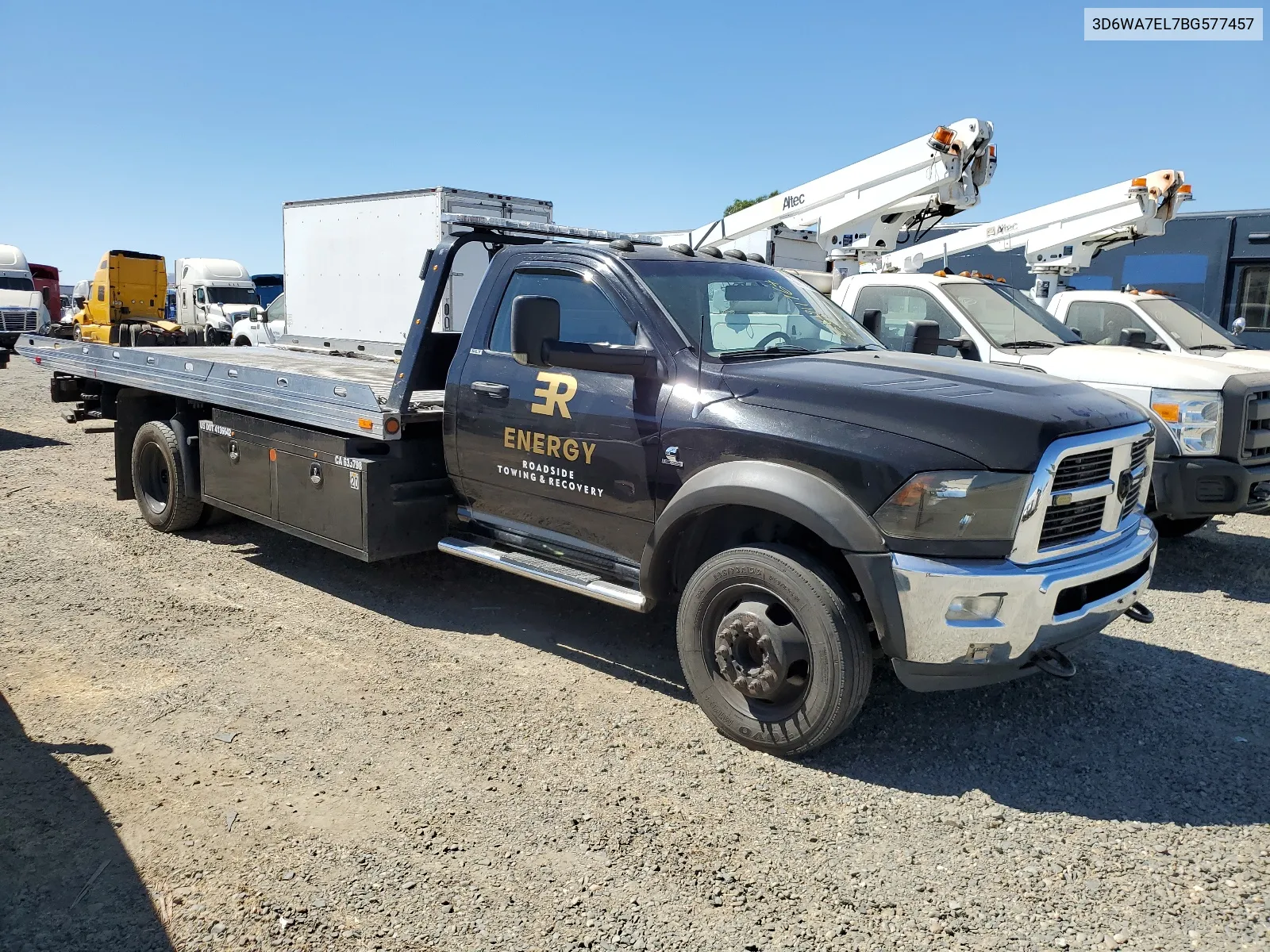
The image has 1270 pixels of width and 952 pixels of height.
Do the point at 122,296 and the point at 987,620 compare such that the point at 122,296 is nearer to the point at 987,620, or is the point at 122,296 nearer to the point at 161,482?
the point at 161,482

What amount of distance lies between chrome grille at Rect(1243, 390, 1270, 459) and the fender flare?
4393 mm

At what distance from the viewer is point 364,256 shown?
1402cm

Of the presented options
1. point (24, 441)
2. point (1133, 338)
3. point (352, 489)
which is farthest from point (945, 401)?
point (24, 441)

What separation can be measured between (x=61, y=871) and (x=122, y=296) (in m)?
28.5

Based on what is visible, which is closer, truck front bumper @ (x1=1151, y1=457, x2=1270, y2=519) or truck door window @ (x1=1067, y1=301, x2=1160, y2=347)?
truck front bumper @ (x1=1151, y1=457, x2=1270, y2=519)

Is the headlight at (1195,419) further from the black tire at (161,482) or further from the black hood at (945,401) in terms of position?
the black tire at (161,482)

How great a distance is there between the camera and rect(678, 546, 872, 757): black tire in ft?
12.5

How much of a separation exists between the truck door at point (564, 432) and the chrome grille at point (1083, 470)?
1679mm

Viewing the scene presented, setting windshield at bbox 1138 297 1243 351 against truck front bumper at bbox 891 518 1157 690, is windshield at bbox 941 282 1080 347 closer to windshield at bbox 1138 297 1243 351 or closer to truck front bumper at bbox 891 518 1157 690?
windshield at bbox 1138 297 1243 351

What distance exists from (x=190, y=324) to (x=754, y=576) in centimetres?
3058

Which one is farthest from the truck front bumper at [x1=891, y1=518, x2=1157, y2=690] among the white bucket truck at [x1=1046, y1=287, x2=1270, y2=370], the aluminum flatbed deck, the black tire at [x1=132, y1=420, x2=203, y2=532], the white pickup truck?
the white bucket truck at [x1=1046, y1=287, x2=1270, y2=370]

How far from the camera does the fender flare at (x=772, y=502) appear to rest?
12.2ft

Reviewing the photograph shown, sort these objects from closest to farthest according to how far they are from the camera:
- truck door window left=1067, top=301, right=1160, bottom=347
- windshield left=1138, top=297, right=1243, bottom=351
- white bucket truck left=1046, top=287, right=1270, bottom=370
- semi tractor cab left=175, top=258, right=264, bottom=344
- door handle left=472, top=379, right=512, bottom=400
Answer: door handle left=472, top=379, right=512, bottom=400
white bucket truck left=1046, top=287, right=1270, bottom=370
windshield left=1138, top=297, right=1243, bottom=351
truck door window left=1067, top=301, right=1160, bottom=347
semi tractor cab left=175, top=258, right=264, bottom=344

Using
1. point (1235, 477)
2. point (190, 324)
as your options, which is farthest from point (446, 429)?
point (190, 324)
